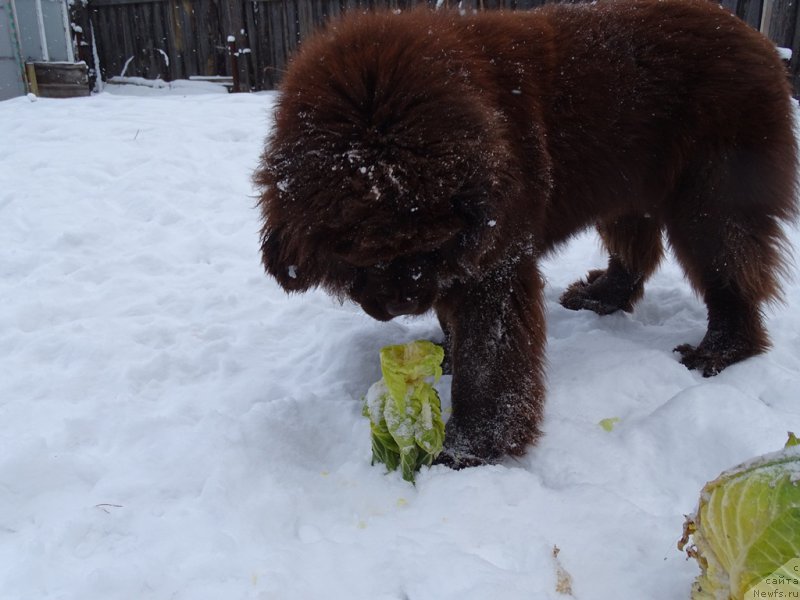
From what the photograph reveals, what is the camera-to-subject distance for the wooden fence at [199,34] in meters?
8.88

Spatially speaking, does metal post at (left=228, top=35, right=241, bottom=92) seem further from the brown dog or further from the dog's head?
the dog's head

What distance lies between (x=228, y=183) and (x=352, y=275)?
352 cm

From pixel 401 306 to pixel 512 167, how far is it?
646mm

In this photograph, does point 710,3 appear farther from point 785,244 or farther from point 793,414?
point 793,414

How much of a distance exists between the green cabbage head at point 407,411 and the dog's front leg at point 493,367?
7.2 inches

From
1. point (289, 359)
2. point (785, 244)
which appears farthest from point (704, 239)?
point (289, 359)

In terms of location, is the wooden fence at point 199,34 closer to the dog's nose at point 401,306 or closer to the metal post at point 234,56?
the metal post at point 234,56

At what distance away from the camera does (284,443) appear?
7.64 ft

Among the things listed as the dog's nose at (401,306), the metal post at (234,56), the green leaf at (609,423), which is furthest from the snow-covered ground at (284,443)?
the metal post at (234,56)

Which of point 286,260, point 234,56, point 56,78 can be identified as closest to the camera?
point 286,260

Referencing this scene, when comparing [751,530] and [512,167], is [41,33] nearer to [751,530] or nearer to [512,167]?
[512,167]

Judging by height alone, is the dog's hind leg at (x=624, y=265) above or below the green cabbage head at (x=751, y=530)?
below

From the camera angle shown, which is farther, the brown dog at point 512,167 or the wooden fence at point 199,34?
the wooden fence at point 199,34

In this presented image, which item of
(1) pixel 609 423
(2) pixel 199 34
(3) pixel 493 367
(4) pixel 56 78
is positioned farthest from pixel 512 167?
(2) pixel 199 34
